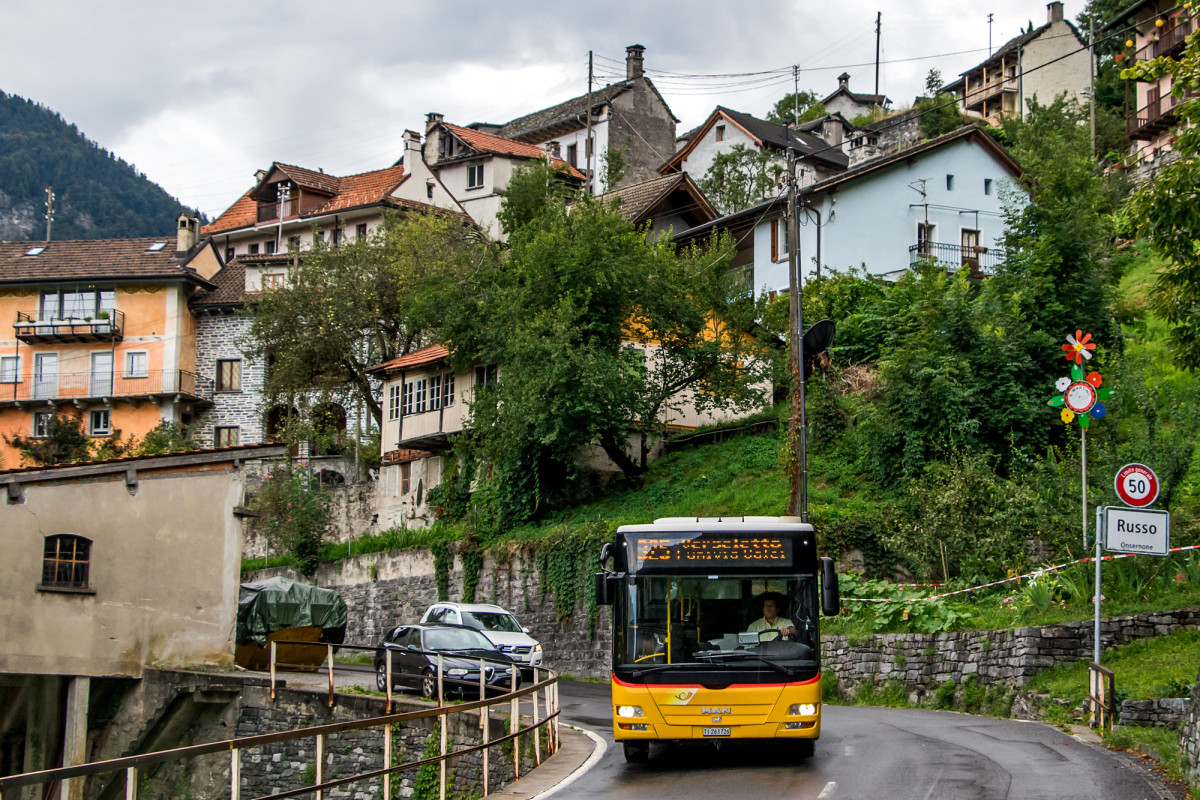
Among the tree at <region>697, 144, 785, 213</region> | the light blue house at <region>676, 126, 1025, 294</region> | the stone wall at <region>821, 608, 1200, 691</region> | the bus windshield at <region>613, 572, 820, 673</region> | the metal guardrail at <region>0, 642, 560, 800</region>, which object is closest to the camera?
the metal guardrail at <region>0, 642, 560, 800</region>

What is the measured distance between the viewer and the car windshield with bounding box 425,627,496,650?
24.9 metres

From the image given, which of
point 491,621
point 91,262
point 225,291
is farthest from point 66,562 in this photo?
point 91,262

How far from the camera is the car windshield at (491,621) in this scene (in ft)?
90.8

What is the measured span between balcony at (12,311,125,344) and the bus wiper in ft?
190

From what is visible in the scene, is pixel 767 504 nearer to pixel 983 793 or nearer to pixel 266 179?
pixel 983 793

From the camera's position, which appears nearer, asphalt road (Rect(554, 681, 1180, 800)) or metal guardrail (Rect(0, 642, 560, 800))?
metal guardrail (Rect(0, 642, 560, 800))

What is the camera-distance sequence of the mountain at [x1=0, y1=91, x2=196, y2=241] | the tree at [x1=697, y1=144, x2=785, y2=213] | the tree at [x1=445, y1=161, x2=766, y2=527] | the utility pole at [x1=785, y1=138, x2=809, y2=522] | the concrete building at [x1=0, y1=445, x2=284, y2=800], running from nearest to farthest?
the concrete building at [x1=0, y1=445, x2=284, y2=800], the utility pole at [x1=785, y1=138, x2=809, y2=522], the tree at [x1=445, y1=161, x2=766, y2=527], the tree at [x1=697, y1=144, x2=785, y2=213], the mountain at [x1=0, y1=91, x2=196, y2=241]

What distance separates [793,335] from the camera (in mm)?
25891

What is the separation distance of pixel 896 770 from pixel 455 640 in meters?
13.0

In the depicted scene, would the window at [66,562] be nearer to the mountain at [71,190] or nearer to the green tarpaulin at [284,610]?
the green tarpaulin at [284,610]

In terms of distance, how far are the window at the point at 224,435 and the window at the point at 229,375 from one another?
207 cm

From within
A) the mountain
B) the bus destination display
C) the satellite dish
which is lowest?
the bus destination display

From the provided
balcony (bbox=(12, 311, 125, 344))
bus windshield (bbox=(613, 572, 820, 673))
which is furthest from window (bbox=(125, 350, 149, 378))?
bus windshield (bbox=(613, 572, 820, 673))

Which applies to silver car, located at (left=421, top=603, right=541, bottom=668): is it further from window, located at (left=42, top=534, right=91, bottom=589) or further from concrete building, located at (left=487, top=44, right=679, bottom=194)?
concrete building, located at (left=487, top=44, right=679, bottom=194)
